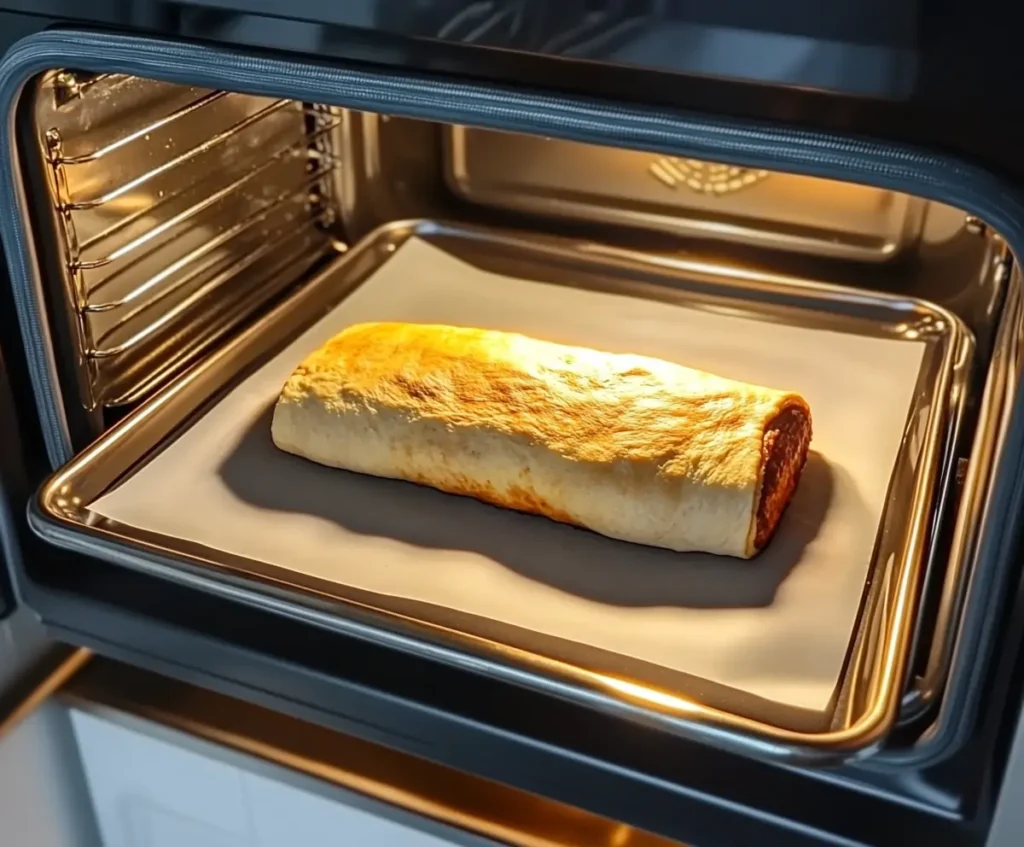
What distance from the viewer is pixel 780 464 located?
770 mm

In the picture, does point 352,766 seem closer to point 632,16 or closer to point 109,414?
point 109,414

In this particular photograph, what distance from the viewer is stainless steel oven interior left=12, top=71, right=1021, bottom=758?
2.15ft

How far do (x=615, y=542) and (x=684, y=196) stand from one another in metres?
0.37

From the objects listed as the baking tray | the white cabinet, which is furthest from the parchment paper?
the white cabinet

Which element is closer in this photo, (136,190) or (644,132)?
(644,132)

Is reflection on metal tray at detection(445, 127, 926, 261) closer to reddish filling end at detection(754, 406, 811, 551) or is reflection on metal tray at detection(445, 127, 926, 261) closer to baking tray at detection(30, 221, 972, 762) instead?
baking tray at detection(30, 221, 972, 762)

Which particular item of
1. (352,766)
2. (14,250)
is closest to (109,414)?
(14,250)

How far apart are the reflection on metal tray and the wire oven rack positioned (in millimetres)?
155

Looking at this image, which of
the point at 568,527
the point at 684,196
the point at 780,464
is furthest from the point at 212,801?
the point at 684,196

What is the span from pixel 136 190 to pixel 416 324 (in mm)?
244

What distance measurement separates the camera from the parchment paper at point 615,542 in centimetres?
68

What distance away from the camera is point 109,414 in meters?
0.87

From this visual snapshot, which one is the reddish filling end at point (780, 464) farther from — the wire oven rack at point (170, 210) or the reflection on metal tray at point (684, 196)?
the wire oven rack at point (170, 210)

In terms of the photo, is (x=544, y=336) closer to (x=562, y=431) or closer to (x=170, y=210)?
(x=562, y=431)
